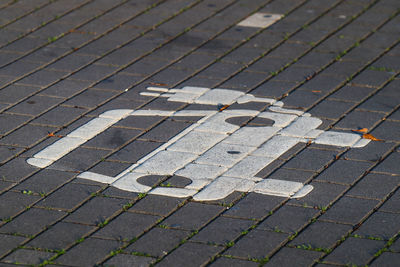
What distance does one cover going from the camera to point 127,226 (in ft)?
17.3

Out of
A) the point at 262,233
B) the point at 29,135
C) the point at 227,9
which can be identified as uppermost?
the point at 227,9

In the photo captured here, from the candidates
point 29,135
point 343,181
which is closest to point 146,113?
point 29,135

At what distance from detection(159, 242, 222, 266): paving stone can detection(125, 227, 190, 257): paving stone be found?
0.20 feet

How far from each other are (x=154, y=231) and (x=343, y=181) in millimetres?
1514

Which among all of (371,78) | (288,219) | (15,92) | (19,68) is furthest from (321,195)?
(19,68)

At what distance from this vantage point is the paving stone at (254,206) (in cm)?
540

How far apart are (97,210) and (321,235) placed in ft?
5.04

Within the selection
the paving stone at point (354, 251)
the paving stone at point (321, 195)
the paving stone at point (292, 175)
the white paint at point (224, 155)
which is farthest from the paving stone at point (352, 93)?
the paving stone at point (354, 251)

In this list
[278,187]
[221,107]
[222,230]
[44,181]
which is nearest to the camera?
[222,230]

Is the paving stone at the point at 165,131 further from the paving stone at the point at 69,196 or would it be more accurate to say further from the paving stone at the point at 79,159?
the paving stone at the point at 69,196

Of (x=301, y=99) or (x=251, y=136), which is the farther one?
(x=301, y=99)

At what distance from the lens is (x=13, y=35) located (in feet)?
27.9

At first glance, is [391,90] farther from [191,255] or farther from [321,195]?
[191,255]

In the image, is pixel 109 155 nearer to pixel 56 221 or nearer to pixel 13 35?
pixel 56 221
